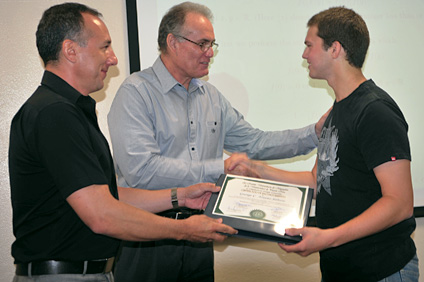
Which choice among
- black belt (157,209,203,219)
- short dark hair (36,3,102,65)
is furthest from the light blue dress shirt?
short dark hair (36,3,102,65)

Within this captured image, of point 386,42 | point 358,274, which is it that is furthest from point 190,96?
point 386,42

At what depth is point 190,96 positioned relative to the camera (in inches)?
94.7

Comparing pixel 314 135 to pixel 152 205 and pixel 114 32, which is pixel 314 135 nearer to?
pixel 152 205

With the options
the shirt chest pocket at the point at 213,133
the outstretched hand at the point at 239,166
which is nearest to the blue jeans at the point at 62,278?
the outstretched hand at the point at 239,166

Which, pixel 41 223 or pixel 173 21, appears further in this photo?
pixel 173 21

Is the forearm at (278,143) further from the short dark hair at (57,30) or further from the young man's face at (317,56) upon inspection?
the short dark hair at (57,30)

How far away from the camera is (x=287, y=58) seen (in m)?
2.96

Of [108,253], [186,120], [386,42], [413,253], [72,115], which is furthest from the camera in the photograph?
[386,42]

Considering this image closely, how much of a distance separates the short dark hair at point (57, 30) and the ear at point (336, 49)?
99 cm

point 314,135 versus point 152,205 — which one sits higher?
point 314,135

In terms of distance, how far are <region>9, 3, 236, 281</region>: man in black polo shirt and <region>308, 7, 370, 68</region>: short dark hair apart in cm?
92

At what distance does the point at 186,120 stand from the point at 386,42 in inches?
65.2

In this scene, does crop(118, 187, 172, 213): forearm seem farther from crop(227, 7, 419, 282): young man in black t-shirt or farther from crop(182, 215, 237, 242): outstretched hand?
crop(227, 7, 419, 282): young man in black t-shirt

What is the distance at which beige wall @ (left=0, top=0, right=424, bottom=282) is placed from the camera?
8.60 feet
